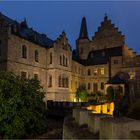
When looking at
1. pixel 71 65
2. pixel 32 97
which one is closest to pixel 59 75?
pixel 71 65

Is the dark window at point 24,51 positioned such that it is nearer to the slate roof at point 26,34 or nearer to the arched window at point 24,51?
the arched window at point 24,51

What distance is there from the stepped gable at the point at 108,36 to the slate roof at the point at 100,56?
2006mm

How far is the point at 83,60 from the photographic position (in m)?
59.2

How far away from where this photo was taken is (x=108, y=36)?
58.1 meters

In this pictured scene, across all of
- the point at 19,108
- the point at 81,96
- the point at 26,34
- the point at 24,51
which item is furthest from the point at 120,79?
the point at 19,108

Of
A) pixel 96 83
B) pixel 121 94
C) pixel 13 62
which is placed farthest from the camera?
pixel 96 83

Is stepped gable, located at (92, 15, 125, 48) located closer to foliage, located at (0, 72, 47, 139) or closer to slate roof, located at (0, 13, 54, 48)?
slate roof, located at (0, 13, 54, 48)

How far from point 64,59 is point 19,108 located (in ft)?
92.2

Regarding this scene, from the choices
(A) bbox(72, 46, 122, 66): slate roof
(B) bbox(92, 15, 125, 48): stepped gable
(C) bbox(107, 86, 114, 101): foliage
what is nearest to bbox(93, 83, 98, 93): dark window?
(A) bbox(72, 46, 122, 66): slate roof

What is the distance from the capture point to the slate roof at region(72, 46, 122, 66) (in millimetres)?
54159

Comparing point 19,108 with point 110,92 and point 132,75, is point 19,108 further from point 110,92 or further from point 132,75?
point 132,75

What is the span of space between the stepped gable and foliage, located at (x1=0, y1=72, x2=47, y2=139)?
40.9 metres

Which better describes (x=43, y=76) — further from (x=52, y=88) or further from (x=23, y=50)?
(x=23, y=50)

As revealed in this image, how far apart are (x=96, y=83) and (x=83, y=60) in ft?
23.3
